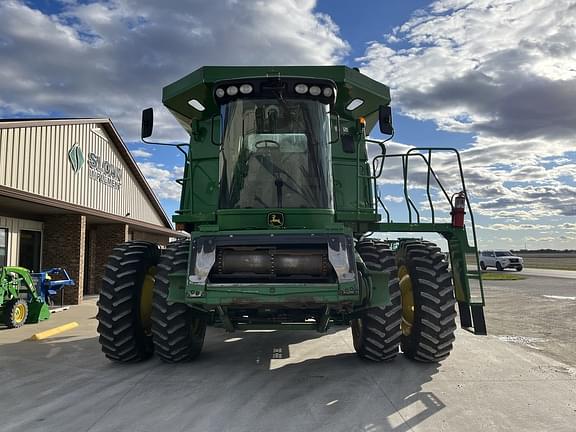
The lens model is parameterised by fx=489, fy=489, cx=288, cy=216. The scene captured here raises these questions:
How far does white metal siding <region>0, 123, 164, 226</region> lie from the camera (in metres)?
12.9

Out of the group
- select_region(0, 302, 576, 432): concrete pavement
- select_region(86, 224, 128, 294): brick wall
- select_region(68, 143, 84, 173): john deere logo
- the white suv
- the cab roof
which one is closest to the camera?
select_region(0, 302, 576, 432): concrete pavement

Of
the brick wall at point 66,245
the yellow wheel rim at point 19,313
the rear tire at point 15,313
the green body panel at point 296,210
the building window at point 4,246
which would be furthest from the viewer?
the brick wall at point 66,245

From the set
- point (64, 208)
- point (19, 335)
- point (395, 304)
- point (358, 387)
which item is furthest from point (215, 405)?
point (64, 208)

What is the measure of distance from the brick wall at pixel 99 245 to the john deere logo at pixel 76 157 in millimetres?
3126

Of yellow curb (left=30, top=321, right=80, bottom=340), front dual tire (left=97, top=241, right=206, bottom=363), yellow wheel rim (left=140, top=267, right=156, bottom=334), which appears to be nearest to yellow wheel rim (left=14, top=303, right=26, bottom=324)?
yellow curb (left=30, top=321, right=80, bottom=340)

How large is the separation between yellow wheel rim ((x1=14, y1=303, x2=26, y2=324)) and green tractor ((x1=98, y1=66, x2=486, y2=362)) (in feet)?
16.6

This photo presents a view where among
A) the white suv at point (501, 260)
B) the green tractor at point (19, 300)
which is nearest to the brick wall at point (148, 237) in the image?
the green tractor at point (19, 300)

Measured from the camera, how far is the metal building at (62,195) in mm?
13133

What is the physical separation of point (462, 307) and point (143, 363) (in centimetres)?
434

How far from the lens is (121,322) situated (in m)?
6.29

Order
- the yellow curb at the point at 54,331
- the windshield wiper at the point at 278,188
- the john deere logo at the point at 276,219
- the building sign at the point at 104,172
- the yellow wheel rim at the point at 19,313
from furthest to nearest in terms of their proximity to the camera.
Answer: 1. the building sign at the point at 104,172
2. the yellow wheel rim at the point at 19,313
3. the yellow curb at the point at 54,331
4. the windshield wiper at the point at 278,188
5. the john deere logo at the point at 276,219

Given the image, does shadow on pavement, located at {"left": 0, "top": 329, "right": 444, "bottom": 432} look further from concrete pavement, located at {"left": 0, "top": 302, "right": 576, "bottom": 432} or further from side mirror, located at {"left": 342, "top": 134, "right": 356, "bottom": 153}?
A: side mirror, located at {"left": 342, "top": 134, "right": 356, "bottom": 153}

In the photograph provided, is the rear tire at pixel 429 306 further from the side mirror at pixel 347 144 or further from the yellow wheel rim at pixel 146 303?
the yellow wheel rim at pixel 146 303

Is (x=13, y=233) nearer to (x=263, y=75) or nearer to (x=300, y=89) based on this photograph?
(x=263, y=75)
